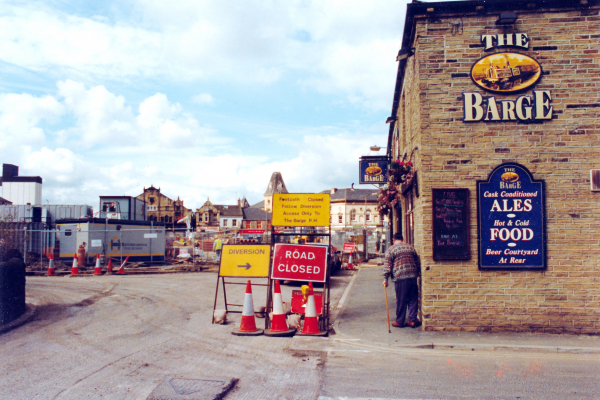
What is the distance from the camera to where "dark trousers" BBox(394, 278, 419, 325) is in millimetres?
8078

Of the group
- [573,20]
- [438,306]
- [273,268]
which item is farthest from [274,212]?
[573,20]

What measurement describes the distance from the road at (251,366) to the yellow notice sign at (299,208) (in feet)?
7.19

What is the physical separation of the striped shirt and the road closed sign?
4.08ft

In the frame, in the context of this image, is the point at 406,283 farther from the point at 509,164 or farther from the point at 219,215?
the point at 219,215

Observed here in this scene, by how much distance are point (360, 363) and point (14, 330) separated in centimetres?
638

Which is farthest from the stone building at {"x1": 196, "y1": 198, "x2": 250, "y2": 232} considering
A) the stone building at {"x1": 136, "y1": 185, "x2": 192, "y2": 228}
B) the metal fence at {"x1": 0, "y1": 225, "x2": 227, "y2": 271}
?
the metal fence at {"x1": 0, "y1": 225, "x2": 227, "y2": 271}

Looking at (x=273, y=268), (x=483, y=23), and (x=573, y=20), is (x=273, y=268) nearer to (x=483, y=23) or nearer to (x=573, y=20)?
(x=483, y=23)

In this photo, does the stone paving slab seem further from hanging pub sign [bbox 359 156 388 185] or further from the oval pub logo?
hanging pub sign [bbox 359 156 388 185]

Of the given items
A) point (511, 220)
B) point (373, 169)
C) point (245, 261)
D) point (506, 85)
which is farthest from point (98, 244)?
point (506, 85)

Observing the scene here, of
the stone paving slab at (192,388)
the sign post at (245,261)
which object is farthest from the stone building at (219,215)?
the stone paving slab at (192,388)

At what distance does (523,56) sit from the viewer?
25.8ft

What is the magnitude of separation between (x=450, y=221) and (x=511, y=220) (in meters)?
1.06

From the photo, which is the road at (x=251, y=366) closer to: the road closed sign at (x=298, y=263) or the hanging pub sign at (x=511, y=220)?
the road closed sign at (x=298, y=263)

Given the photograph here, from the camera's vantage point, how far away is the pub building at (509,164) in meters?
7.54
